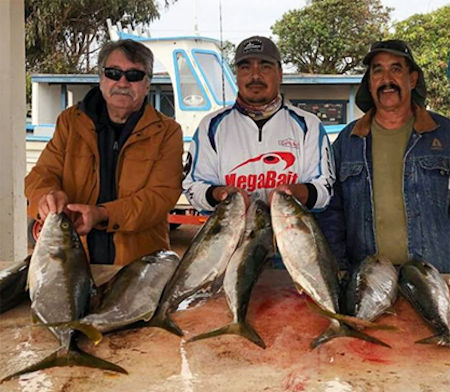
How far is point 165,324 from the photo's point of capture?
215 cm

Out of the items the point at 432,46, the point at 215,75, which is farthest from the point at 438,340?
the point at 432,46

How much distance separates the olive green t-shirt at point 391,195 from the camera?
11.1 ft

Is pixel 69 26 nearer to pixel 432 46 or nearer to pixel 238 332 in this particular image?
pixel 432 46

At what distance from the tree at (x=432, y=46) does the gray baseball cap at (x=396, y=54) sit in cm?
1439

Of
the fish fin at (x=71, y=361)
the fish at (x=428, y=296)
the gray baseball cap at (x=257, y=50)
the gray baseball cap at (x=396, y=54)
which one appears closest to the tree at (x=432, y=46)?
the gray baseball cap at (x=396, y=54)

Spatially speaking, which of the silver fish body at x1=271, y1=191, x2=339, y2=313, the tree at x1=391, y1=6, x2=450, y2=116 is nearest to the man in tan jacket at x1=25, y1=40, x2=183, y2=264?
the silver fish body at x1=271, y1=191, x2=339, y2=313

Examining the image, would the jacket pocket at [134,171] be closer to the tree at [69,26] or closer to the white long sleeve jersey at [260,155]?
the white long sleeve jersey at [260,155]

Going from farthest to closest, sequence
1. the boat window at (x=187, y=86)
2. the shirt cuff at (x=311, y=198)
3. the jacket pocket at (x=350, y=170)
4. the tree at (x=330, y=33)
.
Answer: the tree at (x=330, y=33), the boat window at (x=187, y=86), the jacket pocket at (x=350, y=170), the shirt cuff at (x=311, y=198)

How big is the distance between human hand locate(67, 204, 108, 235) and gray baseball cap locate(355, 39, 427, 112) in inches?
75.5

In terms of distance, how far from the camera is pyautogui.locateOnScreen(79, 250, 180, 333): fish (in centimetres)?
208

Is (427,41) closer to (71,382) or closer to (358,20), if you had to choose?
(358,20)

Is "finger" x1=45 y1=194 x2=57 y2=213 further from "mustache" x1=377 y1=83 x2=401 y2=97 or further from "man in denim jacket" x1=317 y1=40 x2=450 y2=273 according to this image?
"mustache" x1=377 y1=83 x2=401 y2=97

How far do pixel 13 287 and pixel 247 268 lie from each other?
110cm

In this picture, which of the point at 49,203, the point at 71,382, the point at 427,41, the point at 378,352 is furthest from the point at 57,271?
the point at 427,41
